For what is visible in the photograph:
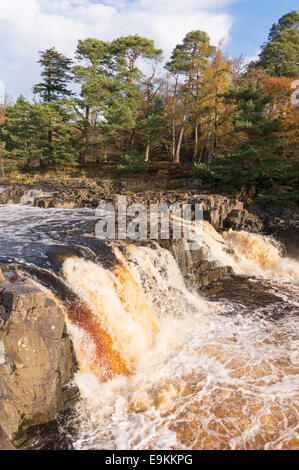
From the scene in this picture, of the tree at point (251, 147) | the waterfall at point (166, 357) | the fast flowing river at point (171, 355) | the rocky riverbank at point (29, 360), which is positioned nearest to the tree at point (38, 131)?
the tree at point (251, 147)

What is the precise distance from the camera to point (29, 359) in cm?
414

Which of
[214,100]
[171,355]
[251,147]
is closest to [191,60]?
[214,100]

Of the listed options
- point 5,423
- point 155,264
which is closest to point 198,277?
point 155,264

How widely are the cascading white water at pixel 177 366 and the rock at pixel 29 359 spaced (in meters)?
0.59

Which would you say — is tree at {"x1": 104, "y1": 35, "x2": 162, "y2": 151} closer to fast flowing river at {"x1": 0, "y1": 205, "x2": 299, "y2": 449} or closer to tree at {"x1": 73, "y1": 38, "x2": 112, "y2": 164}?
tree at {"x1": 73, "y1": 38, "x2": 112, "y2": 164}

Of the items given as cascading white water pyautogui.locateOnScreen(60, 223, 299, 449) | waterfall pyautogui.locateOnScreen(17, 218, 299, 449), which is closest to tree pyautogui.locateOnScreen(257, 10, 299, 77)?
waterfall pyautogui.locateOnScreen(17, 218, 299, 449)

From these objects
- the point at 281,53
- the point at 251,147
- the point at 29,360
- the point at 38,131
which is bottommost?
the point at 29,360

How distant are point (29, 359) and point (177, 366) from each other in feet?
9.64

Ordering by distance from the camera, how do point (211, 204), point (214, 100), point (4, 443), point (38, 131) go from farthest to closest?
1. point (38, 131)
2. point (214, 100)
3. point (211, 204)
4. point (4, 443)

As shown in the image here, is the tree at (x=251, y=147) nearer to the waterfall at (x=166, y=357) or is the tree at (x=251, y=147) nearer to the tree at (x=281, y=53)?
the waterfall at (x=166, y=357)

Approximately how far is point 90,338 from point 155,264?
12.1 feet

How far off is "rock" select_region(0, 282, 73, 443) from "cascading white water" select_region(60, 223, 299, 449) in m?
0.59

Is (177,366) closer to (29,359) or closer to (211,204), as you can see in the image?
(29,359)

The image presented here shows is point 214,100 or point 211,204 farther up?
point 214,100
